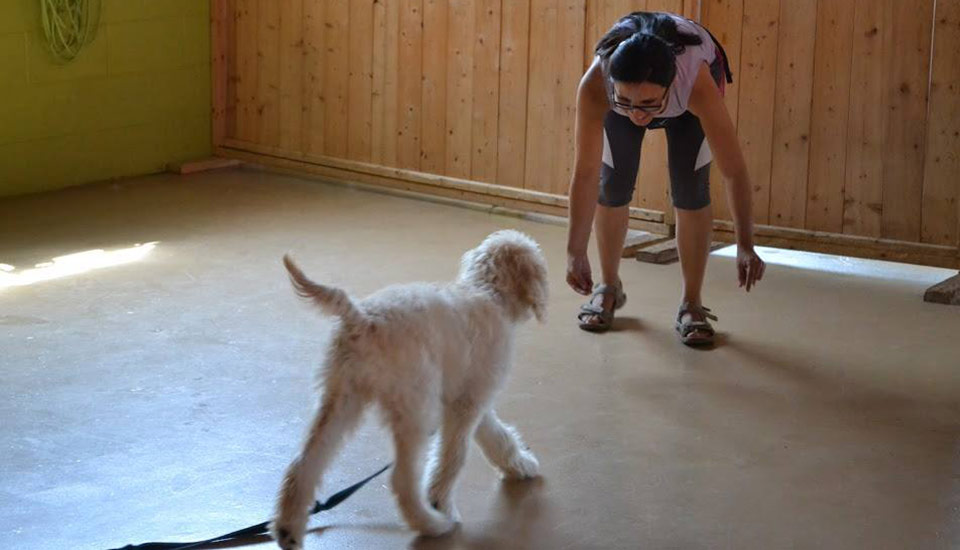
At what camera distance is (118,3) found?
23.2ft

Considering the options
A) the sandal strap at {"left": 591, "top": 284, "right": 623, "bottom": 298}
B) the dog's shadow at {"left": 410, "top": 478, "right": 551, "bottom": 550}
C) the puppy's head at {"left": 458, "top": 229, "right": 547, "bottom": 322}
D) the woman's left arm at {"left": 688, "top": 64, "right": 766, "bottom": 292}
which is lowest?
the dog's shadow at {"left": 410, "top": 478, "right": 551, "bottom": 550}

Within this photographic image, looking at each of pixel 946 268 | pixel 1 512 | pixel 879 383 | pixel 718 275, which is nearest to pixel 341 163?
pixel 718 275

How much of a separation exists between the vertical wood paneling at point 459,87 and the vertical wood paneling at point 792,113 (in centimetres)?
158

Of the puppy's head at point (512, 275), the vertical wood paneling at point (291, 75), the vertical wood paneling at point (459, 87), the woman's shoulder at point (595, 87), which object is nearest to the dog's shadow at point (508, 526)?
the puppy's head at point (512, 275)

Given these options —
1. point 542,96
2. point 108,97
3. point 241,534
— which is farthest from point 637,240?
point 241,534

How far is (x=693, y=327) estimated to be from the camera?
460cm

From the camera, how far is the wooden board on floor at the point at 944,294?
511 centimetres

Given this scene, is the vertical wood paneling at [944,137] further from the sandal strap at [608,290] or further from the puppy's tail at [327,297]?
the puppy's tail at [327,297]

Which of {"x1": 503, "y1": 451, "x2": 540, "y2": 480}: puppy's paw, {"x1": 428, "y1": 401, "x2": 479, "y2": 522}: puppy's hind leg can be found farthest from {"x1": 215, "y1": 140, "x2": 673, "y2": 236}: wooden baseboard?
{"x1": 428, "y1": 401, "x2": 479, "y2": 522}: puppy's hind leg

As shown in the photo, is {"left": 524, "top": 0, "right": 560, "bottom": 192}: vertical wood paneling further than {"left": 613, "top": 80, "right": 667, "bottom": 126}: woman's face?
Yes

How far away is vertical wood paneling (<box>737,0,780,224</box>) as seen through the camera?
5734 mm

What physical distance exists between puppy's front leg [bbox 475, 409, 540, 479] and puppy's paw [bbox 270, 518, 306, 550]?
62 centimetres

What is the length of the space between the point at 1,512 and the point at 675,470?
163 cm

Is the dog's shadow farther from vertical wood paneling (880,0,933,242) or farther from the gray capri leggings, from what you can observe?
vertical wood paneling (880,0,933,242)
